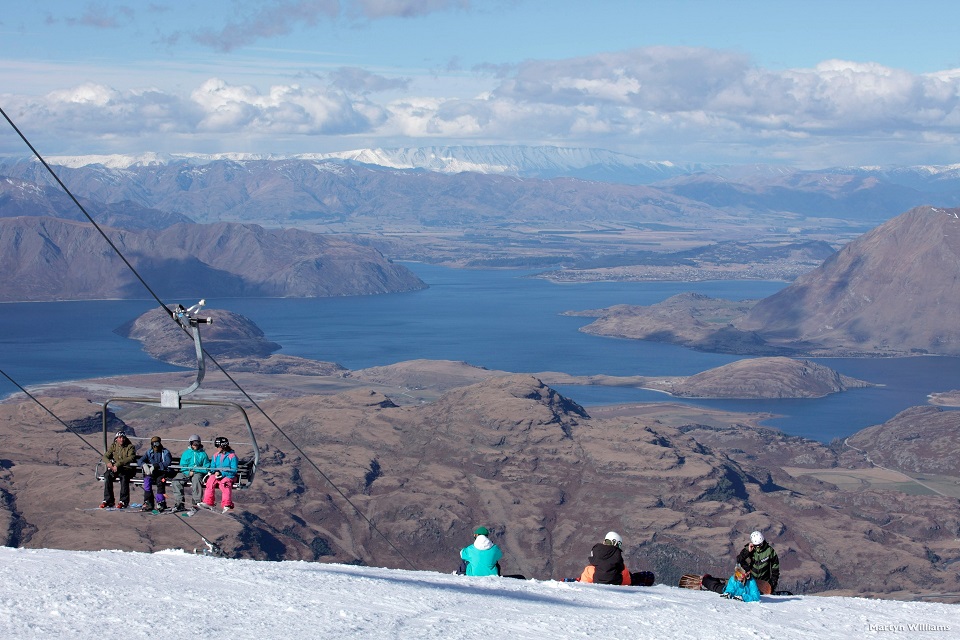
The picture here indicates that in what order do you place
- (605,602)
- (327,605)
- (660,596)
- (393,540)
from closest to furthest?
(327,605) < (605,602) < (660,596) < (393,540)

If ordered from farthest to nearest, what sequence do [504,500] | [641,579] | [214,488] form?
[504,500], [641,579], [214,488]

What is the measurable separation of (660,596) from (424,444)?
264 feet

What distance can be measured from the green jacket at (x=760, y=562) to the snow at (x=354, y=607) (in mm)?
561

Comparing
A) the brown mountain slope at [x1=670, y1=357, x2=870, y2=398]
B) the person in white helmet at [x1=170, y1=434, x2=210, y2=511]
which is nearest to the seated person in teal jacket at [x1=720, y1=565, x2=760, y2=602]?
the person in white helmet at [x1=170, y1=434, x2=210, y2=511]

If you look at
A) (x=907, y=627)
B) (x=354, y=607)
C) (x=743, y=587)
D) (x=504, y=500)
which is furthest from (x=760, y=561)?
(x=504, y=500)

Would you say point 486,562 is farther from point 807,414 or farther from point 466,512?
point 807,414

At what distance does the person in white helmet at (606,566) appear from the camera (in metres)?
20.8

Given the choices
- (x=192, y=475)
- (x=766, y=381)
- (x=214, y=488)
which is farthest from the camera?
(x=766, y=381)

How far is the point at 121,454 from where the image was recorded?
859 inches

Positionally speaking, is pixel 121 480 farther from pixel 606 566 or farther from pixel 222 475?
pixel 606 566

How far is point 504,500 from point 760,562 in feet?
221

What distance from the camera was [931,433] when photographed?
13000 cm

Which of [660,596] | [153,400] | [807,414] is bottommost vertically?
[807,414]

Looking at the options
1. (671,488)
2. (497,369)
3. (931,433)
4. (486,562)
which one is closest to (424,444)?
(671,488)
